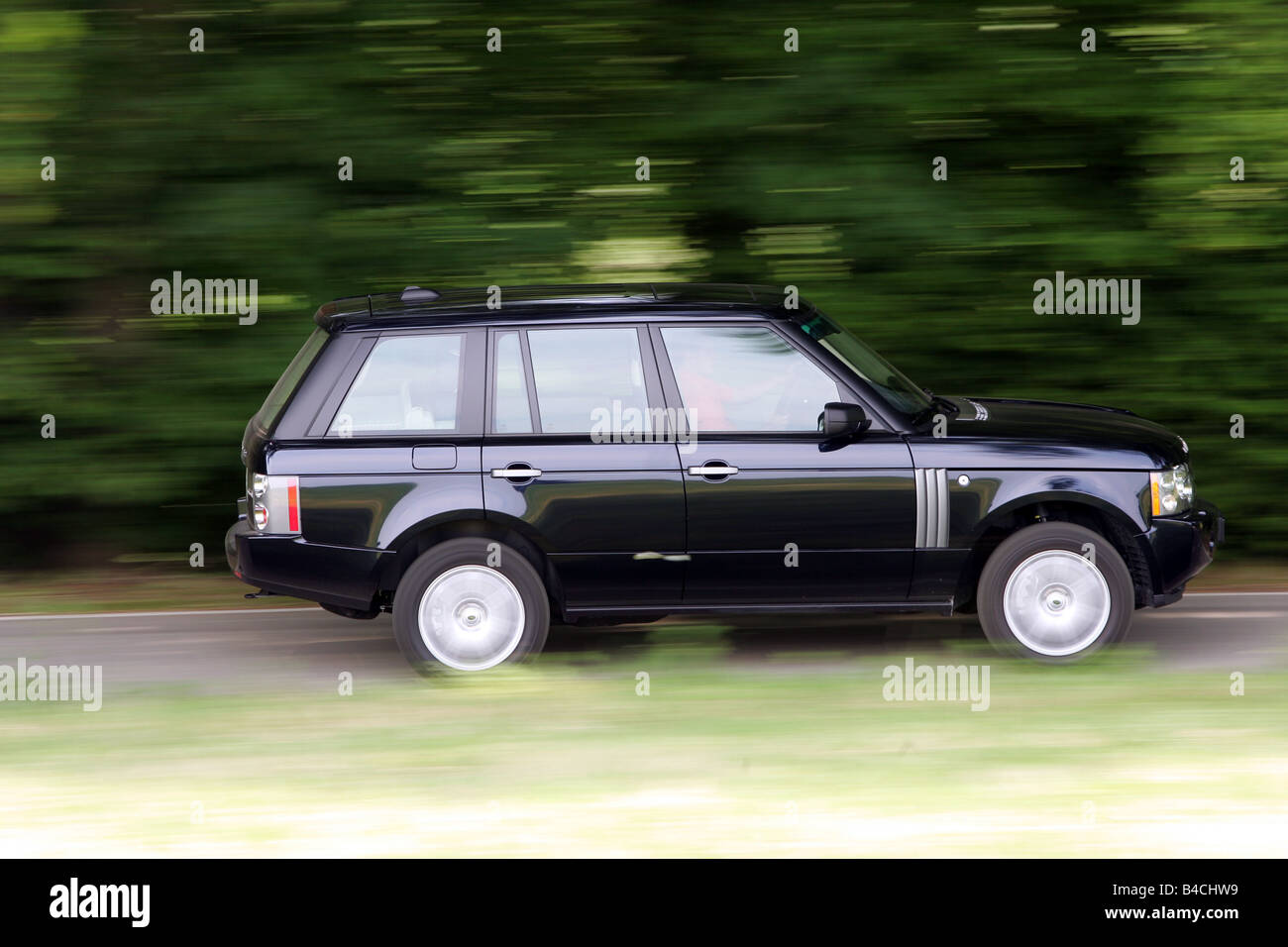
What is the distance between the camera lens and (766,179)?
1010 cm

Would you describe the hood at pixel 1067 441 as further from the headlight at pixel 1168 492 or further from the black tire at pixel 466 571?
the black tire at pixel 466 571

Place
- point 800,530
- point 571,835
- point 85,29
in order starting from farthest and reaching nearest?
point 85,29, point 800,530, point 571,835

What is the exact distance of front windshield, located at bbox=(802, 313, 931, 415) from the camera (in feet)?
24.9

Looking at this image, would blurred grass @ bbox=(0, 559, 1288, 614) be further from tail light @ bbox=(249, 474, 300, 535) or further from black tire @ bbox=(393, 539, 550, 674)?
black tire @ bbox=(393, 539, 550, 674)

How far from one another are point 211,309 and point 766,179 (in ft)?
12.0

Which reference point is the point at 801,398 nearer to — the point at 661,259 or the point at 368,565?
the point at 368,565

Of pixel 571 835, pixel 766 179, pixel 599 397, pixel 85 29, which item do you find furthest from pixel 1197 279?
pixel 85 29

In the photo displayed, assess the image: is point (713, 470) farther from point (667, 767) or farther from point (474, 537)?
point (667, 767)

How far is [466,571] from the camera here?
294 inches

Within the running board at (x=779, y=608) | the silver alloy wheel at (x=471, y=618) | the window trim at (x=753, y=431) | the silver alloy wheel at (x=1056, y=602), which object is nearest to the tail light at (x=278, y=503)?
the silver alloy wheel at (x=471, y=618)

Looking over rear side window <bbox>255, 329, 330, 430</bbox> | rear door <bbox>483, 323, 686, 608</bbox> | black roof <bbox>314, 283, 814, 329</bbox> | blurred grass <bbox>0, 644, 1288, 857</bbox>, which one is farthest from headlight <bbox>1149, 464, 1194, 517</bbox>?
rear side window <bbox>255, 329, 330, 430</bbox>

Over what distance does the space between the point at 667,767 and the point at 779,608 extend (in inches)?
61.3

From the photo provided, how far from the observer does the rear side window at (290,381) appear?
757 centimetres

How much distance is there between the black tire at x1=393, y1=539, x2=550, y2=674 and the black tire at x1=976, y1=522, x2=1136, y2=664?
208 centimetres
